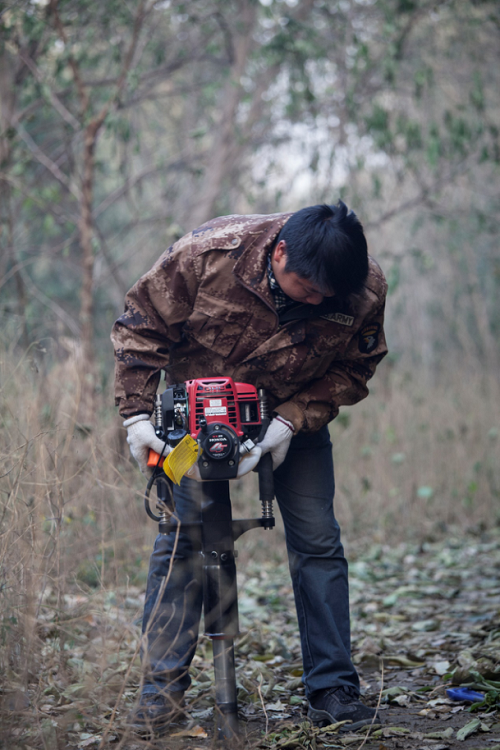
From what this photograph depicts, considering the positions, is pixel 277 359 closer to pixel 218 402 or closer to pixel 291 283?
pixel 291 283

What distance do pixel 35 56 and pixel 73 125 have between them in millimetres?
622

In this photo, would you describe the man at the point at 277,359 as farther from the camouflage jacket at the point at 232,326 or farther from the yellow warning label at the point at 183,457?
the yellow warning label at the point at 183,457

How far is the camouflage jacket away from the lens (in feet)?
7.35

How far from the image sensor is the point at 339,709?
2.21 metres

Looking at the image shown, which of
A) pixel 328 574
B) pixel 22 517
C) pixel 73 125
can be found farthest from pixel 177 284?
pixel 73 125

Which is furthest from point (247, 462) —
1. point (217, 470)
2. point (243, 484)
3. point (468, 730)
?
point (243, 484)

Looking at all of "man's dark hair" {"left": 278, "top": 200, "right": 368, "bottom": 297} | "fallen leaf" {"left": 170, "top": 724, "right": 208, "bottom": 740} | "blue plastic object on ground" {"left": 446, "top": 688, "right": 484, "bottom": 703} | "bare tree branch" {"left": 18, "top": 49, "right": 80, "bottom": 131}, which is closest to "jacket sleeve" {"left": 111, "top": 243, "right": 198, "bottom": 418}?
"man's dark hair" {"left": 278, "top": 200, "right": 368, "bottom": 297}

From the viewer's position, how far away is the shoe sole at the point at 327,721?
85.7 inches

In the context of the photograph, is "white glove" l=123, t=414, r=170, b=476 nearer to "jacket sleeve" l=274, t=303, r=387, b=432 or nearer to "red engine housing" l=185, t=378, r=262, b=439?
"red engine housing" l=185, t=378, r=262, b=439

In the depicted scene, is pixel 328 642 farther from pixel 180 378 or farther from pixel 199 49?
pixel 199 49

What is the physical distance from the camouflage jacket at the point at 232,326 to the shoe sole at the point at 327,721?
0.90m

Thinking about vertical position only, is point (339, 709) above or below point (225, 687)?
below

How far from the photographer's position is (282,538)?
17.3 feet

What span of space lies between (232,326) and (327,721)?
129 cm
